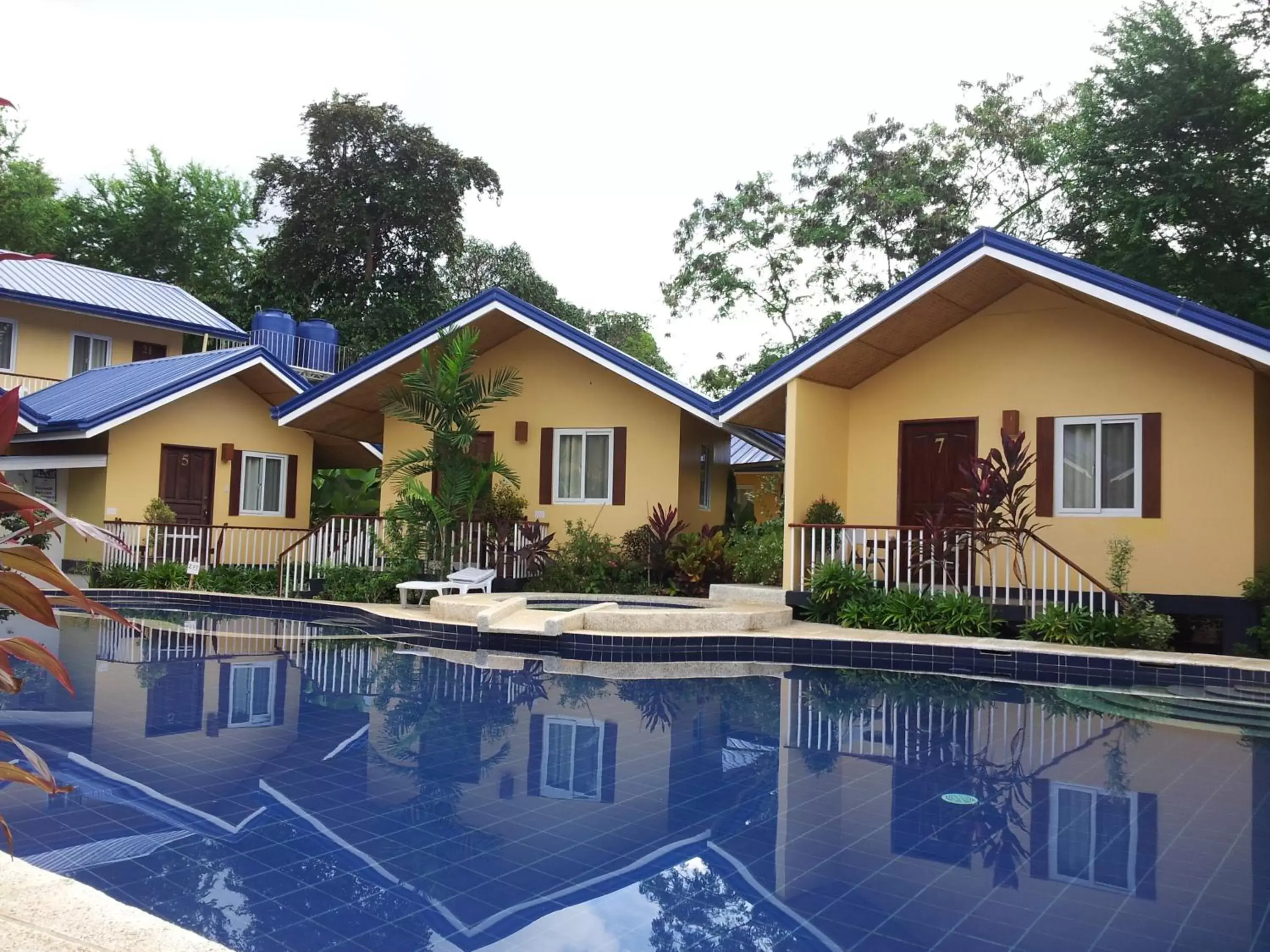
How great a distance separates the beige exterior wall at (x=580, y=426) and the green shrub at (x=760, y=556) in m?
1.61

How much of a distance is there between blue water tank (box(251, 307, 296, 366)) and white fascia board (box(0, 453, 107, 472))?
28.8 feet

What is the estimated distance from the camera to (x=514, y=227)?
40.0m

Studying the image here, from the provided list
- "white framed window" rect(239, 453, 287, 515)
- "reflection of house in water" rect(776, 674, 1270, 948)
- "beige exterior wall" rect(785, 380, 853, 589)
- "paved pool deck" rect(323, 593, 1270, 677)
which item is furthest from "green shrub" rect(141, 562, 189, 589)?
"reflection of house in water" rect(776, 674, 1270, 948)

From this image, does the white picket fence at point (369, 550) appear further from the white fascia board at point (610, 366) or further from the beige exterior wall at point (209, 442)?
the beige exterior wall at point (209, 442)

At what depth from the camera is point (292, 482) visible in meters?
20.8

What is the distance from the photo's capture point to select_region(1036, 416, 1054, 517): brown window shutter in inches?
499

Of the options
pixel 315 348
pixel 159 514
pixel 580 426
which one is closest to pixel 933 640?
pixel 580 426

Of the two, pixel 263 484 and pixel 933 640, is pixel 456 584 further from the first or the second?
pixel 263 484

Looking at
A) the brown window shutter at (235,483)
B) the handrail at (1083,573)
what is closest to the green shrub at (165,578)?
the brown window shutter at (235,483)

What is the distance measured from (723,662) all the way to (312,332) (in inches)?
805

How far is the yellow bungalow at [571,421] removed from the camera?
51.6ft

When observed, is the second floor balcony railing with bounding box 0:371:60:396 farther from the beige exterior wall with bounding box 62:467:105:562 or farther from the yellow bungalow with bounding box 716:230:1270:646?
the yellow bungalow with bounding box 716:230:1270:646

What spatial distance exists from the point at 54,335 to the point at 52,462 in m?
6.65

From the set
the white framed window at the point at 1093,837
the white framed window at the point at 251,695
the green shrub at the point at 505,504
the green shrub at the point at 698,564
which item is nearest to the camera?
the white framed window at the point at 1093,837
